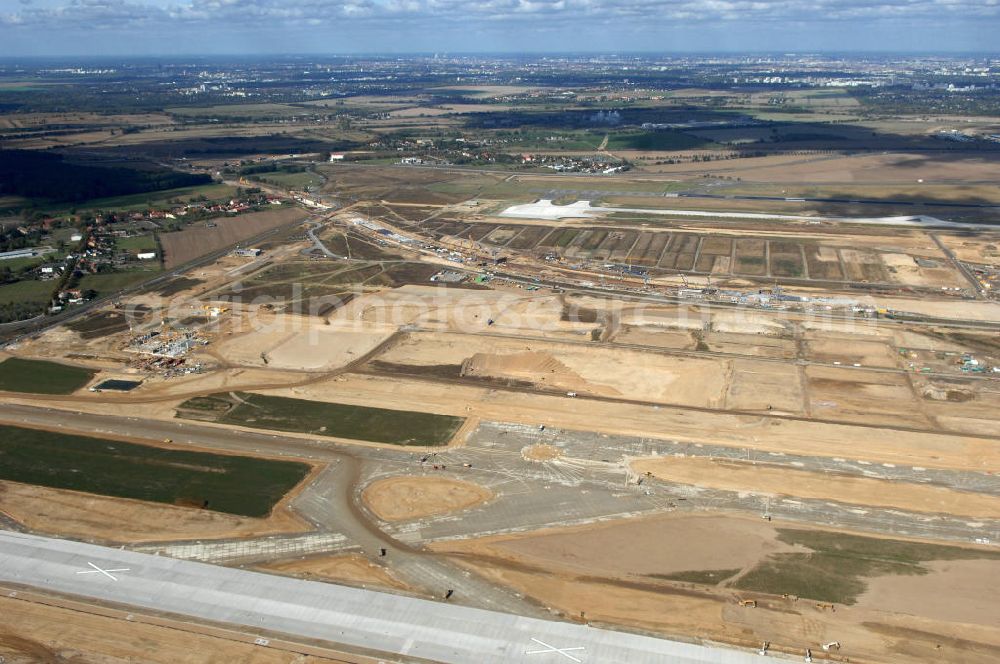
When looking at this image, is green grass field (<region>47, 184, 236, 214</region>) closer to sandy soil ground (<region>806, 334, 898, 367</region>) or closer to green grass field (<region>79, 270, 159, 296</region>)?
green grass field (<region>79, 270, 159, 296</region>)

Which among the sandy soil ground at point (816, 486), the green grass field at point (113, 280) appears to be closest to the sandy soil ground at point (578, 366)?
the sandy soil ground at point (816, 486)

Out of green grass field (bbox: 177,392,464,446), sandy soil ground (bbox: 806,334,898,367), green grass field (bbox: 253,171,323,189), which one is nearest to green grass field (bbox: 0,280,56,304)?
green grass field (bbox: 177,392,464,446)

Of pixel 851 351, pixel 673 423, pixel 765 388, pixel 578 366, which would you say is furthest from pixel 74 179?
pixel 851 351

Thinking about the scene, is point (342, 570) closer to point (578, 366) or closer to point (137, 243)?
point (578, 366)

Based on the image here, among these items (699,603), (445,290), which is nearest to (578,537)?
(699,603)

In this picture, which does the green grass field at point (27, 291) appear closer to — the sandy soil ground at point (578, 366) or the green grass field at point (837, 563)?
the sandy soil ground at point (578, 366)

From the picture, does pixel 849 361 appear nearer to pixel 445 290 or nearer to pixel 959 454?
pixel 959 454
